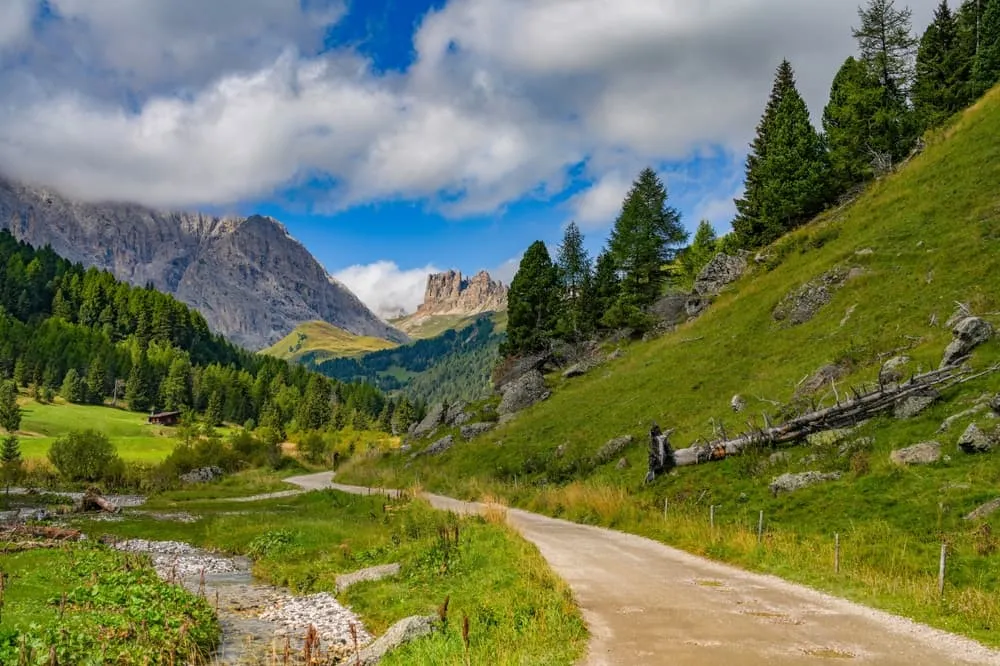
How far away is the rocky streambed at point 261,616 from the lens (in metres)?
16.8

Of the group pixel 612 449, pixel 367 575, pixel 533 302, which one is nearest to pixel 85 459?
pixel 533 302

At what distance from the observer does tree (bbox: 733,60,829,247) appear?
7456cm

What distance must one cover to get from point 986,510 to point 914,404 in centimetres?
824

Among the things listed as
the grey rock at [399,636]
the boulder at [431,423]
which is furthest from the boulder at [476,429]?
the grey rock at [399,636]

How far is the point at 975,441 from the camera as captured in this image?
2120 cm

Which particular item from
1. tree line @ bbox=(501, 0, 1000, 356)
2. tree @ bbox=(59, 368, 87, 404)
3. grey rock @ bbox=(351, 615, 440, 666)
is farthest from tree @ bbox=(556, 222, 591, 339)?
tree @ bbox=(59, 368, 87, 404)

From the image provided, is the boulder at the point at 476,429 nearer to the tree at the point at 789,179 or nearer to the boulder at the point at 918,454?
the tree at the point at 789,179

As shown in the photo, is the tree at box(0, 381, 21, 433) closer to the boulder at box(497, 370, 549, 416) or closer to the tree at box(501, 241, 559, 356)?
the tree at box(501, 241, 559, 356)

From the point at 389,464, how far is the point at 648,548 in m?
59.9

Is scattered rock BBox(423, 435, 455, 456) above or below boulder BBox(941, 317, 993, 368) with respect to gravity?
below

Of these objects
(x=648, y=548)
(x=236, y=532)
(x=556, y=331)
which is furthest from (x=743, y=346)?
(x=556, y=331)

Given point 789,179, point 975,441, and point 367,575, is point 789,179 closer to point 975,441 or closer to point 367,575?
point 975,441

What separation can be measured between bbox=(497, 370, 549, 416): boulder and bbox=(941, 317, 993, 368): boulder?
156ft

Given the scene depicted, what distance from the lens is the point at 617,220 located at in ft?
326
